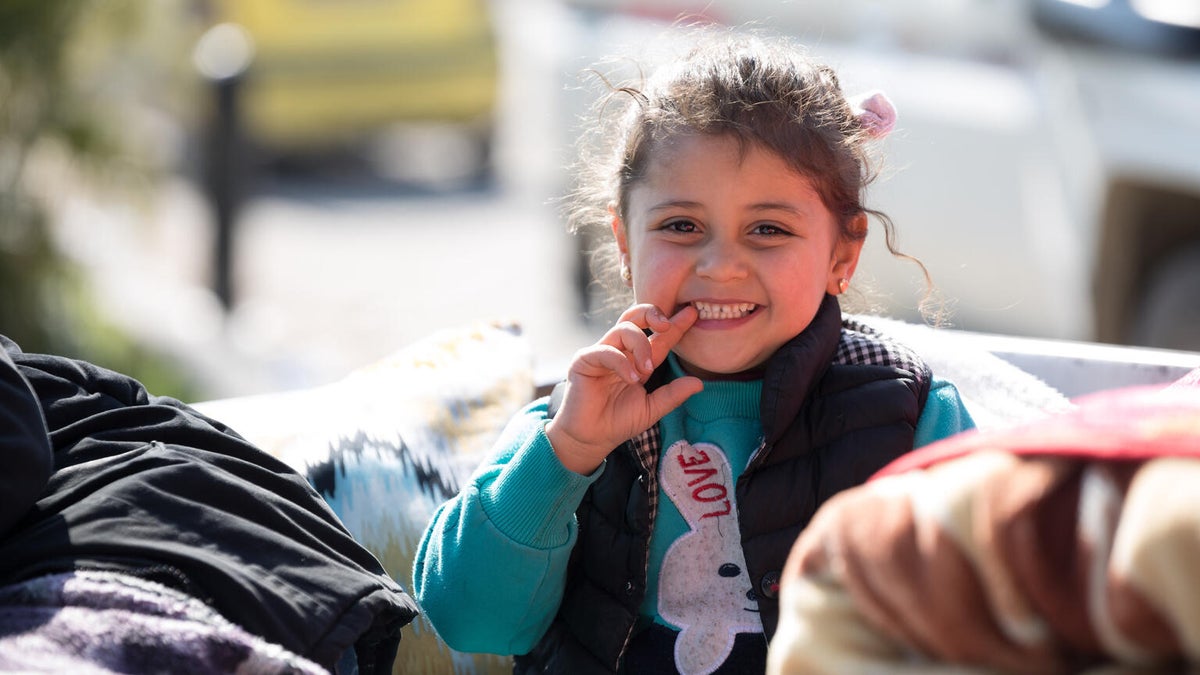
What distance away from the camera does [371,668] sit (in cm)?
177

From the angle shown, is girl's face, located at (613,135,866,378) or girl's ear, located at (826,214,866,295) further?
girl's ear, located at (826,214,866,295)

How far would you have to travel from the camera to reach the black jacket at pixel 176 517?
1.55m

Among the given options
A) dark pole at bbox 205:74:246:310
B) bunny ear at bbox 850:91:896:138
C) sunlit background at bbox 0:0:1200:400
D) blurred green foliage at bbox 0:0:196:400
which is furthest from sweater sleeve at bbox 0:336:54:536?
dark pole at bbox 205:74:246:310

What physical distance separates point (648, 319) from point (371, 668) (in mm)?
548

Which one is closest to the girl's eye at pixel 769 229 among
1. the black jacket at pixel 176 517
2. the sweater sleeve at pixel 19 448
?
the black jacket at pixel 176 517

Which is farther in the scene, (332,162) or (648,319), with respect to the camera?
(332,162)

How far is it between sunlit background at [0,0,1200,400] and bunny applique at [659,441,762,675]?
4.94ft

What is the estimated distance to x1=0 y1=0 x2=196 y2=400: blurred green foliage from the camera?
4886 mm

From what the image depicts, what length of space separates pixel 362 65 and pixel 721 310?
7476mm

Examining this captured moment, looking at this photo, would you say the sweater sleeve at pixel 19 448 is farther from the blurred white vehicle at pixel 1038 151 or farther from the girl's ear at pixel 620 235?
the blurred white vehicle at pixel 1038 151

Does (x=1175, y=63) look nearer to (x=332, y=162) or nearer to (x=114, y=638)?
(x=114, y=638)

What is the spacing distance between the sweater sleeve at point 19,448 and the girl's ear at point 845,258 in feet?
3.44

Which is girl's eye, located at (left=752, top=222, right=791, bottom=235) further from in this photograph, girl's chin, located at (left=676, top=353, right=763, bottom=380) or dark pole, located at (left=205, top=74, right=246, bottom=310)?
dark pole, located at (left=205, top=74, right=246, bottom=310)

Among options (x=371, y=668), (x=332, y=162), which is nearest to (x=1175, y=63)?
(x=371, y=668)
